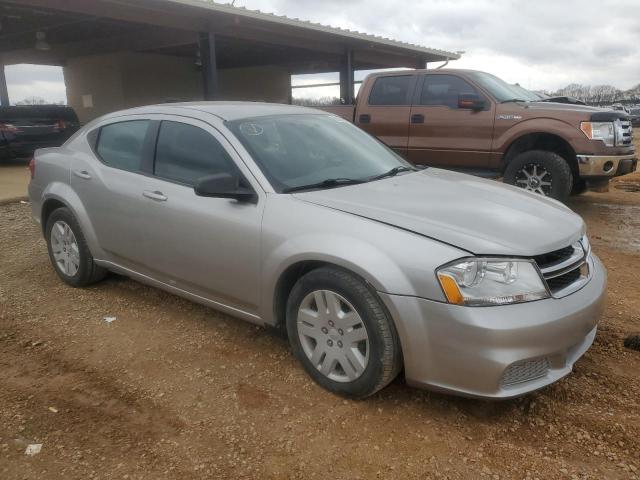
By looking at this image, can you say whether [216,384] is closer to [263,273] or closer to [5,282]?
[263,273]

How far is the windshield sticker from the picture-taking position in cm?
355

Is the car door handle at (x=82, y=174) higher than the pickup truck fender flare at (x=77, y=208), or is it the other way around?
the car door handle at (x=82, y=174)

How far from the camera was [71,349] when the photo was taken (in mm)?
3648

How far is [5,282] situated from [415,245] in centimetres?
409

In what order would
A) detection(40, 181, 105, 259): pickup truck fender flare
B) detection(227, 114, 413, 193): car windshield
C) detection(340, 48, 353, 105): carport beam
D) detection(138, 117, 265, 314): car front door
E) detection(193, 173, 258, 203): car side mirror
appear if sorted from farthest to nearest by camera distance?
detection(340, 48, 353, 105): carport beam, detection(40, 181, 105, 259): pickup truck fender flare, detection(227, 114, 413, 193): car windshield, detection(138, 117, 265, 314): car front door, detection(193, 173, 258, 203): car side mirror

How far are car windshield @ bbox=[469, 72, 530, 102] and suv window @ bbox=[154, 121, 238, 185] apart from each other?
515 centimetres

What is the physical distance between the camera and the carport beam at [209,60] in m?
12.6

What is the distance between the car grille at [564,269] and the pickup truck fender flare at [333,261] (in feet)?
2.28

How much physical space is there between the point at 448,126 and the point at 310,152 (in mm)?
4615

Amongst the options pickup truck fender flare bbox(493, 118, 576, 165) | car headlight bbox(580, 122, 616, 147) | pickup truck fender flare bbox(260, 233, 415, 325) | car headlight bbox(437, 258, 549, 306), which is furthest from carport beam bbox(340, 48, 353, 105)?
car headlight bbox(437, 258, 549, 306)

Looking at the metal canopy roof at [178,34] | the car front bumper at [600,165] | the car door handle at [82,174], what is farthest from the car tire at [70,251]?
the metal canopy roof at [178,34]

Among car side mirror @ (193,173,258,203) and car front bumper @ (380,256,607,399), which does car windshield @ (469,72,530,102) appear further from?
car front bumper @ (380,256,607,399)

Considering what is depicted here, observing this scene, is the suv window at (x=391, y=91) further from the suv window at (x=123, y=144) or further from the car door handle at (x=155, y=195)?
the car door handle at (x=155, y=195)

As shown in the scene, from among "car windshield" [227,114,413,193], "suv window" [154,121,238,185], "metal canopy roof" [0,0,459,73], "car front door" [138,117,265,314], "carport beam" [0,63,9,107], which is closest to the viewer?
"car front door" [138,117,265,314]
